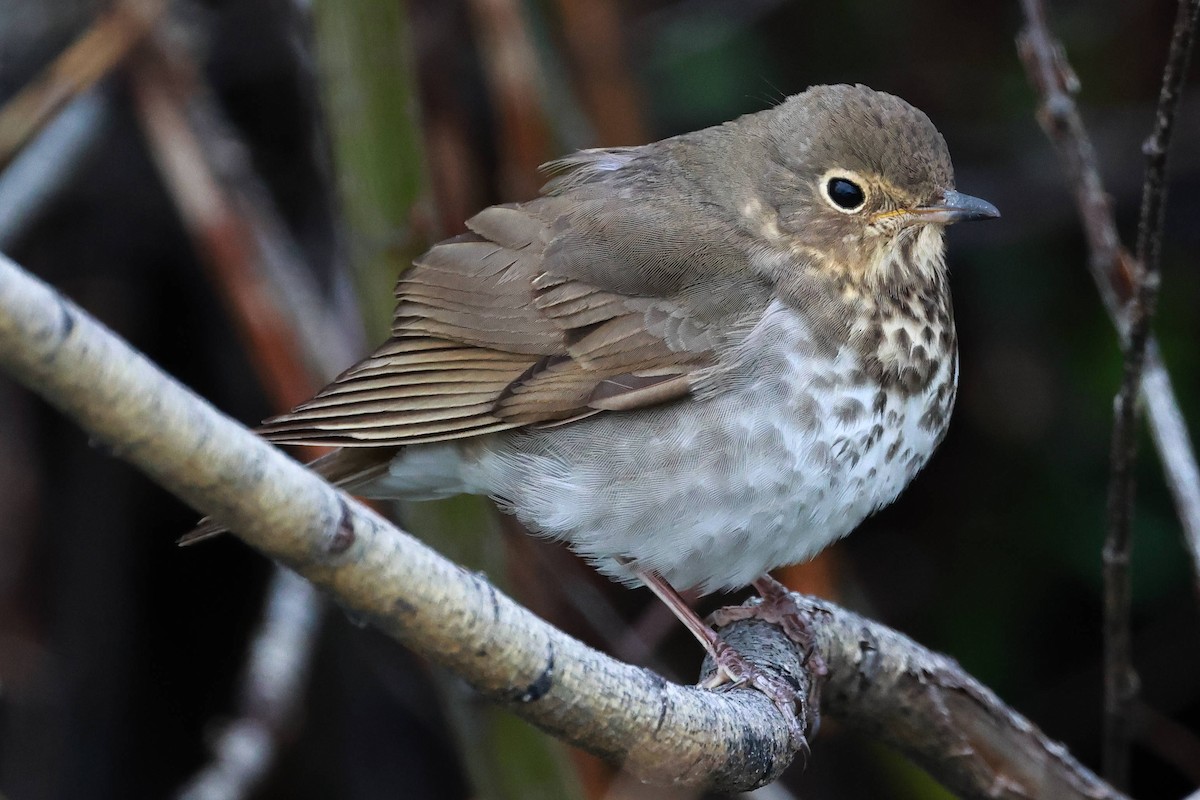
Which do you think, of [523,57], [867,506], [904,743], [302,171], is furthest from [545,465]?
[302,171]

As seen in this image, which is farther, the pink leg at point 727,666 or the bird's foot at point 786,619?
the bird's foot at point 786,619

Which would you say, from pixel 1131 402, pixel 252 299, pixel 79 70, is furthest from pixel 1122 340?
pixel 79 70

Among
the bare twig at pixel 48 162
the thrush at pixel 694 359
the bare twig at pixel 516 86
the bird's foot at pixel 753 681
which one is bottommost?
the bird's foot at pixel 753 681

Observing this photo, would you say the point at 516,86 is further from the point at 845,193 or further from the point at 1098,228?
the point at 1098,228

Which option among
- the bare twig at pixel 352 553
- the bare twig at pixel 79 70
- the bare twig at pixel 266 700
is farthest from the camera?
the bare twig at pixel 79 70

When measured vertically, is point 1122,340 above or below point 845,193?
below

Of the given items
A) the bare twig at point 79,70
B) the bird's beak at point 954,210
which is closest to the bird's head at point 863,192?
the bird's beak at point 954,210

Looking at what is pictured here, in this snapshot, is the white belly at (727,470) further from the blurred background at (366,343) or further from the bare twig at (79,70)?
the bare twig at (79,70)

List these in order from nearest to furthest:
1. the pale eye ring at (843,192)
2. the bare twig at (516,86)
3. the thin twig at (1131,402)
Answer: the thin twig at (1131,402) → the pale eye ring at (843,192) → the bare twig at (516,86)
